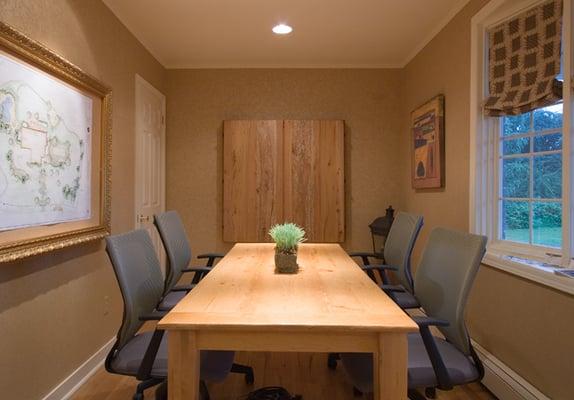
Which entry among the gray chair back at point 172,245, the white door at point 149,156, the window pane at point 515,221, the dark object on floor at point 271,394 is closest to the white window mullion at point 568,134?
the window pane at point 515,221

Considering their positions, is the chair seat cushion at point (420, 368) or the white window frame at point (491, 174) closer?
the chair seat cushion at point (420, 368)

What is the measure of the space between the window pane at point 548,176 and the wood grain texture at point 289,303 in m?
1.13

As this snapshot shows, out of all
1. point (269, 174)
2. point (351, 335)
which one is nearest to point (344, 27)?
point (269, 174)

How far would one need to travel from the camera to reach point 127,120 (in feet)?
10.9

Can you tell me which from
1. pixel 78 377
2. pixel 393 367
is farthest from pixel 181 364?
pixel 78 377

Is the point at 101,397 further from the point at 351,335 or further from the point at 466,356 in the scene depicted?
the point at 466,356

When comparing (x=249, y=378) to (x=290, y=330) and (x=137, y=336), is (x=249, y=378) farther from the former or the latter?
(x=290, y=330)

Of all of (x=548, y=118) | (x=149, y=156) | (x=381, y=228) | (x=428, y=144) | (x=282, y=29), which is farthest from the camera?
(x=381, y=228)

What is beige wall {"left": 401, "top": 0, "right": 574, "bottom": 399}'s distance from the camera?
198 cm

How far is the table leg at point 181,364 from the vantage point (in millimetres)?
1370

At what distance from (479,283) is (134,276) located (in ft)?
7.08

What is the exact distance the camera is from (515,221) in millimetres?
2578

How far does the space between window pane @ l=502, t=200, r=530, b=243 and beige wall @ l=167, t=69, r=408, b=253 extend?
5.71 feet

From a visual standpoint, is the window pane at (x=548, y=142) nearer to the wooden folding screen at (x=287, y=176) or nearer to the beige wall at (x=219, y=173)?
the beige wall at (x=219, y=173)
